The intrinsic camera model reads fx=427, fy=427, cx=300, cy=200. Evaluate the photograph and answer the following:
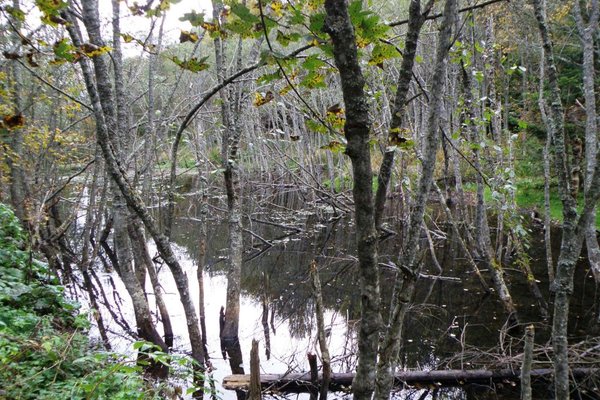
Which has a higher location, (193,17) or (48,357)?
(193,17)

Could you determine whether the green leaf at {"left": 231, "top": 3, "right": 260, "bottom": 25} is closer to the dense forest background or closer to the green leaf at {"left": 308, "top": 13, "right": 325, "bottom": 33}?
the dense forest background

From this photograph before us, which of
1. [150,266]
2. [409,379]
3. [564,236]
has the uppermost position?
[564,236]

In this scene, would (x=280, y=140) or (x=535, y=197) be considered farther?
(x=535, y=197)

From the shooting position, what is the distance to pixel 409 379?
19.0 ft

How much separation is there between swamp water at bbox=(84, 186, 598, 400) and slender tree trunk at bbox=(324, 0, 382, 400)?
3.25 meters

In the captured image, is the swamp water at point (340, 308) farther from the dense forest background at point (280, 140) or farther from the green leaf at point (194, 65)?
the green leaf at point (194, 65)

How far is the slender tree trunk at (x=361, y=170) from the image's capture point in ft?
4.85

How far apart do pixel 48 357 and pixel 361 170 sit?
371cm

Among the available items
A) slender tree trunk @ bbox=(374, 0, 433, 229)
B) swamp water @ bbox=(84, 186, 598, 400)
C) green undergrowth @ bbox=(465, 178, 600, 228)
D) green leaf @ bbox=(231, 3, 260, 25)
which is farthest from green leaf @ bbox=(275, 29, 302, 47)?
green undergrowth @ bbox=(465, 178, 600, 228)

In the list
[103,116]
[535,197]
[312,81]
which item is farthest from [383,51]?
[535,197]

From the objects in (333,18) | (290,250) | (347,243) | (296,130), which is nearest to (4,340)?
(333,18)

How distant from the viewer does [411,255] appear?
7.96 feet

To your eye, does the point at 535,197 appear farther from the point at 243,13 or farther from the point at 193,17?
the point at 243,13

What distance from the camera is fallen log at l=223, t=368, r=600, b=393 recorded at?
573 centimetres
